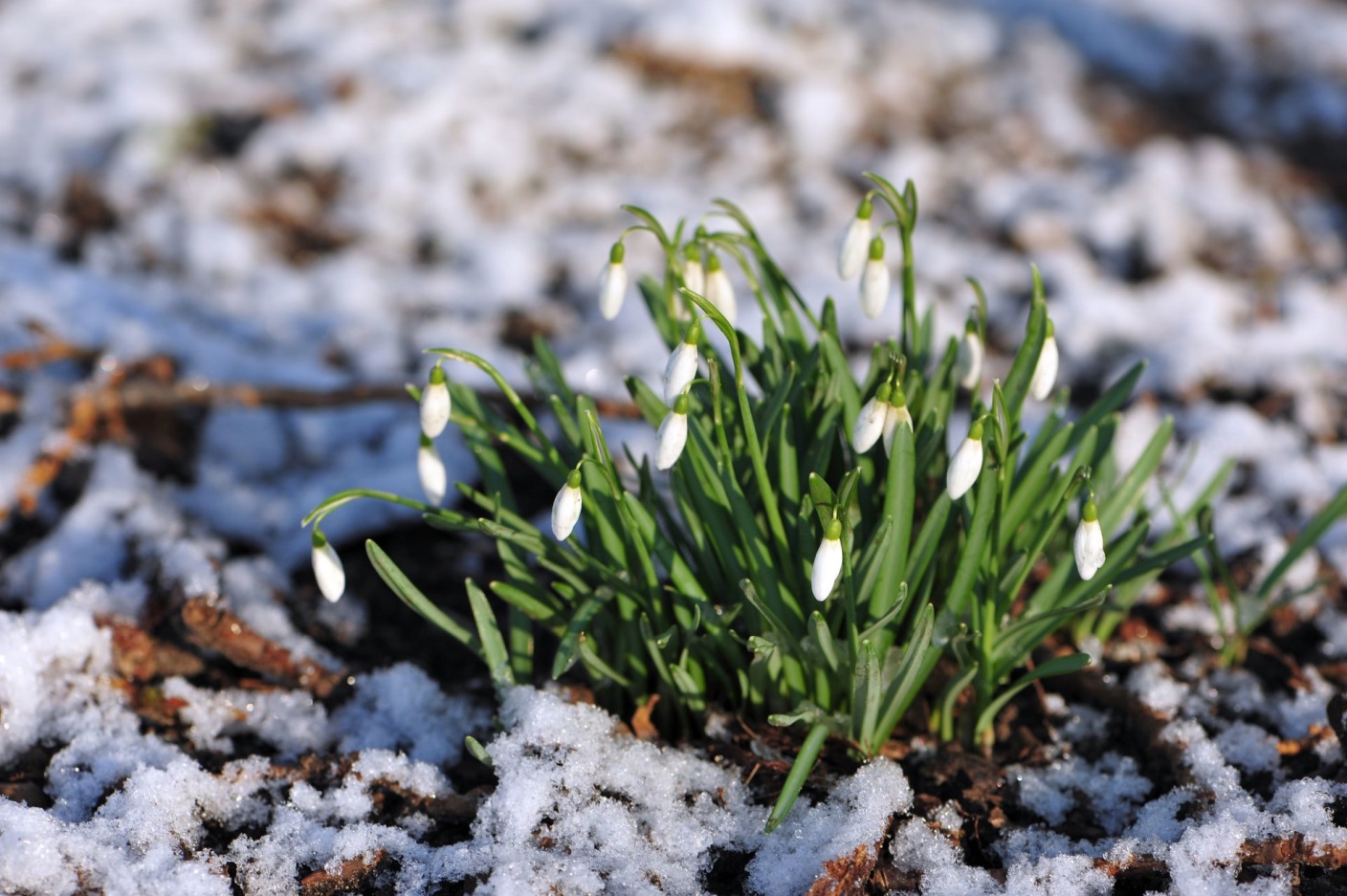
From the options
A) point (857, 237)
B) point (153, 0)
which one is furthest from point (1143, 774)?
point (153, 0)

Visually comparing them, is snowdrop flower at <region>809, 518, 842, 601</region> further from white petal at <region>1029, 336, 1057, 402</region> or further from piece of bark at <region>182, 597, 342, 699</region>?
piece of bark at <region>182, 597, 342, 699</region>

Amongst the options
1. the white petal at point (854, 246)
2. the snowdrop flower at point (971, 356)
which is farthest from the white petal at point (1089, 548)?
the white petal at point (854, 246)

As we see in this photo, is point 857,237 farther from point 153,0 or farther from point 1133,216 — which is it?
point 153,0

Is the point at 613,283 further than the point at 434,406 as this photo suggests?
Yes

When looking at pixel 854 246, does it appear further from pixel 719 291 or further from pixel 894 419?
pixel 894 419

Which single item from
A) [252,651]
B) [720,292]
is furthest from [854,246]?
[252,651]

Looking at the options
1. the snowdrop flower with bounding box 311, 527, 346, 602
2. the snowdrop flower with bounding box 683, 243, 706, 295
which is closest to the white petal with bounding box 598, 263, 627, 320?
the snowdrop flower with bounding box 683, 243, 706, 295
